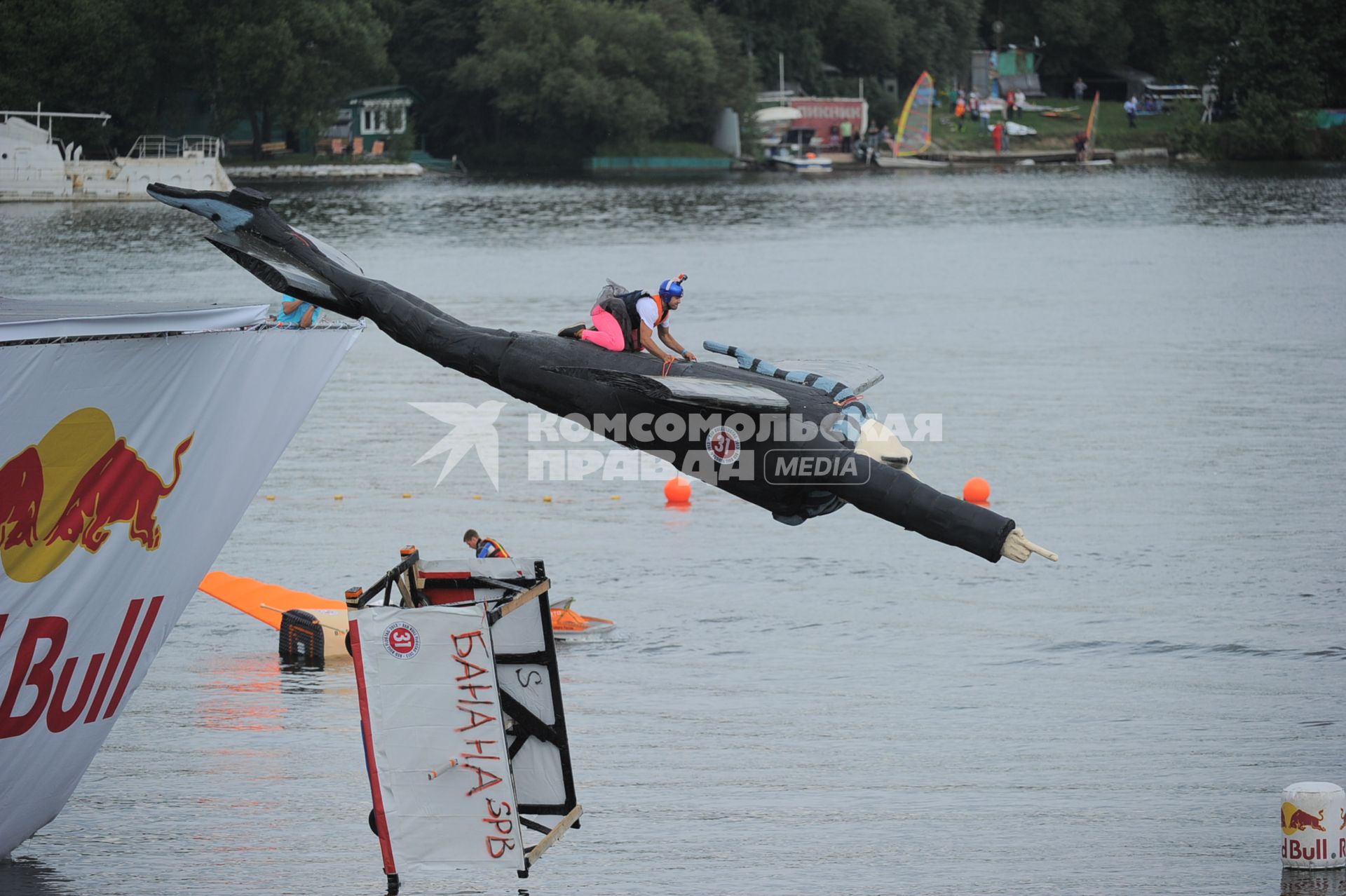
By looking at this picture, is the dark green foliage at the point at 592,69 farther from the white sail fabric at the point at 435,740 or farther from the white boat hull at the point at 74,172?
the white sail fabric at the point at 435,740

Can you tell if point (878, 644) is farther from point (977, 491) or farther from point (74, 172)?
point (74, 172)

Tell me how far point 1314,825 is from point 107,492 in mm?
10927

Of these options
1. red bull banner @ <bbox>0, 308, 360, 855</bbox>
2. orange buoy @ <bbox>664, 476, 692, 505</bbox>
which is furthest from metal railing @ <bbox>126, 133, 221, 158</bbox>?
red bull banner @ <bbox>0, 308, 360, 855</bbox>

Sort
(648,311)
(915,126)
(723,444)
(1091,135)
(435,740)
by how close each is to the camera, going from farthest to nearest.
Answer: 1. (915,126)
2. (1091,135)
3. (435,740)
4. (648,311)
5. (723,444)

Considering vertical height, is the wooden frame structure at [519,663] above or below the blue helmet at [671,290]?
below

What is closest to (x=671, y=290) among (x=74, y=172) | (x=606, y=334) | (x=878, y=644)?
(x=606, y=334)

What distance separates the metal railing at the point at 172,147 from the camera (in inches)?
3848

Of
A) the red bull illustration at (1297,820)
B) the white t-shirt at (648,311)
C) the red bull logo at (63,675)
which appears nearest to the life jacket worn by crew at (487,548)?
the red bull logo at (63,675)

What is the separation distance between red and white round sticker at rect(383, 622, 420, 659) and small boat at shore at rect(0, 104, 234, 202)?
78.0 meters

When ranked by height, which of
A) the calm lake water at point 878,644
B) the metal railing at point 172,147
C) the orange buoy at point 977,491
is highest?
the metal railing at point 172,147

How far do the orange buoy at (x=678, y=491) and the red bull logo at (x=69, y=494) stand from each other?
60.7 ft

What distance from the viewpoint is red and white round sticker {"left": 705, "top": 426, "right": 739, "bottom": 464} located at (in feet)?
38.4

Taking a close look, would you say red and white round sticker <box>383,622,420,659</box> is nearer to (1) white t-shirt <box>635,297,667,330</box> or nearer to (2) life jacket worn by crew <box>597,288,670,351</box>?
(2) life jacket worn by crew <box>597,288,670,351</box>

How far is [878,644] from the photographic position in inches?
926
